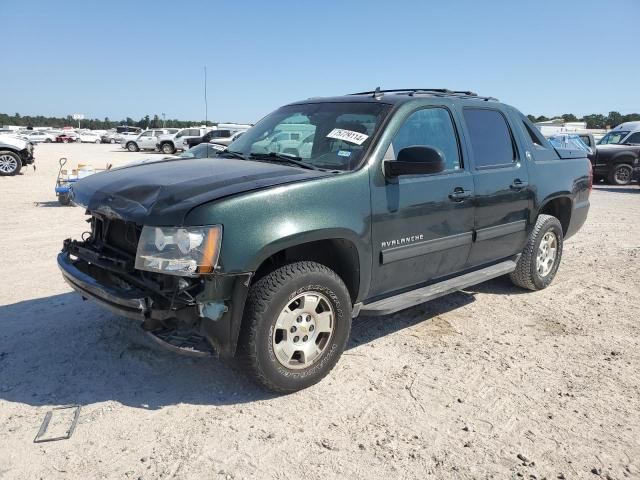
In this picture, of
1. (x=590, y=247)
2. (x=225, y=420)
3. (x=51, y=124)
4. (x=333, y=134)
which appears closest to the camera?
(x=225, y=420)

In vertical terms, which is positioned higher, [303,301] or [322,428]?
[303,301]

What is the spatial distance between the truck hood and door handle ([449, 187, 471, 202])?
3.82ft

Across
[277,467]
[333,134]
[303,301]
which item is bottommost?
[277,467]

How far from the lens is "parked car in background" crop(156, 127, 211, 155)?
33.9m

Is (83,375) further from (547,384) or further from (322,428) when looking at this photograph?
(547,384)

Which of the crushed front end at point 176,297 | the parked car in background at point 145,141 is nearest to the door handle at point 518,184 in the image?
the crushed front end at point 176,297

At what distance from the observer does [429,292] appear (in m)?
3.94

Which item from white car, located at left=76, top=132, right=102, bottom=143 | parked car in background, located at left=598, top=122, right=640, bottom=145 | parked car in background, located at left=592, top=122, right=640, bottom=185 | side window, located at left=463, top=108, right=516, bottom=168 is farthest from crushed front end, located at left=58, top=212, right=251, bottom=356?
white car, located at left=76, top=132, right=102, bottom=143

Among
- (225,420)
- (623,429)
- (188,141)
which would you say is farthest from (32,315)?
(188,141)

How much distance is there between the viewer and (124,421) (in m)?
2.88

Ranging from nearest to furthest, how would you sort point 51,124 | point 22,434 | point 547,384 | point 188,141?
point 22,434
point 547,384
point 188,141
point 51,124

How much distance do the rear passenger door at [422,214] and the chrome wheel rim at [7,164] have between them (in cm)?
1558

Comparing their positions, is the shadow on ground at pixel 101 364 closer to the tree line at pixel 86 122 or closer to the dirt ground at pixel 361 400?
the dirt ground at pixel 361 400

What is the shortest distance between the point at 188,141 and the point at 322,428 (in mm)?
32226
